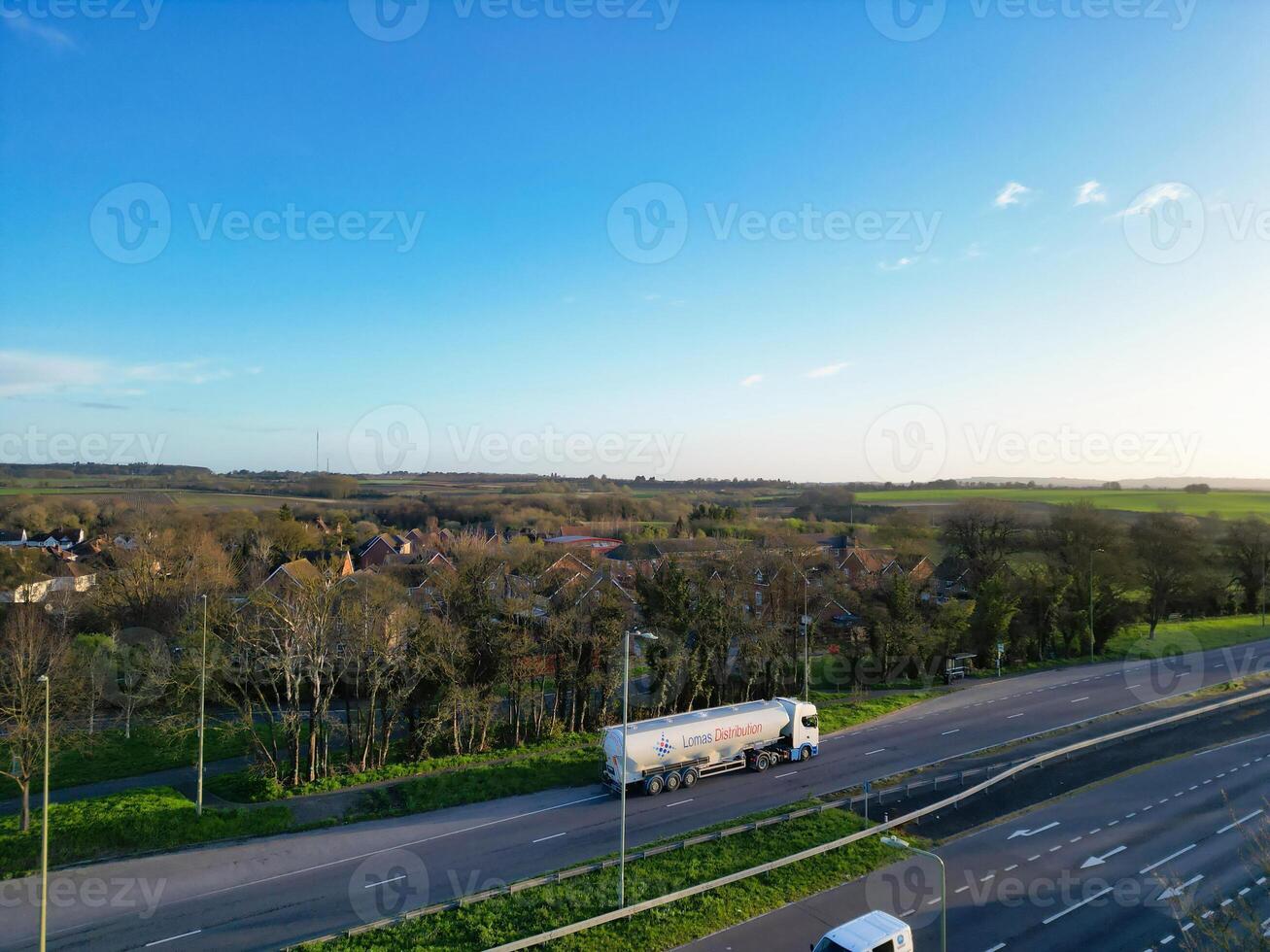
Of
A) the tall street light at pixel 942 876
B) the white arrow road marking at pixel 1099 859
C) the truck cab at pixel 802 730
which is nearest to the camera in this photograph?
the tall street light at pixel 942 876

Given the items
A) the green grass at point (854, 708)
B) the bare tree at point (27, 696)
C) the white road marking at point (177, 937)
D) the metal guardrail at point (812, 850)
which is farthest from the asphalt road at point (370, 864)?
the bare tree at point (27, 696)

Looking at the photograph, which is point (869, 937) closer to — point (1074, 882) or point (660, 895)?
point (660, 895)

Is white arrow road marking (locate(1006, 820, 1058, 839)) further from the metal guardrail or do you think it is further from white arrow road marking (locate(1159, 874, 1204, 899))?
white arrow road marking (locate(1159, 874, 1204, 899))

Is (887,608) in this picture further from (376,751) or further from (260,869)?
(260,869)

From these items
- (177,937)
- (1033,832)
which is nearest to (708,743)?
(1033,832)

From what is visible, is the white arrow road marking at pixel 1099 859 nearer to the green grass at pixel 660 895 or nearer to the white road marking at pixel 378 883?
the green grass at pixel 660 895
